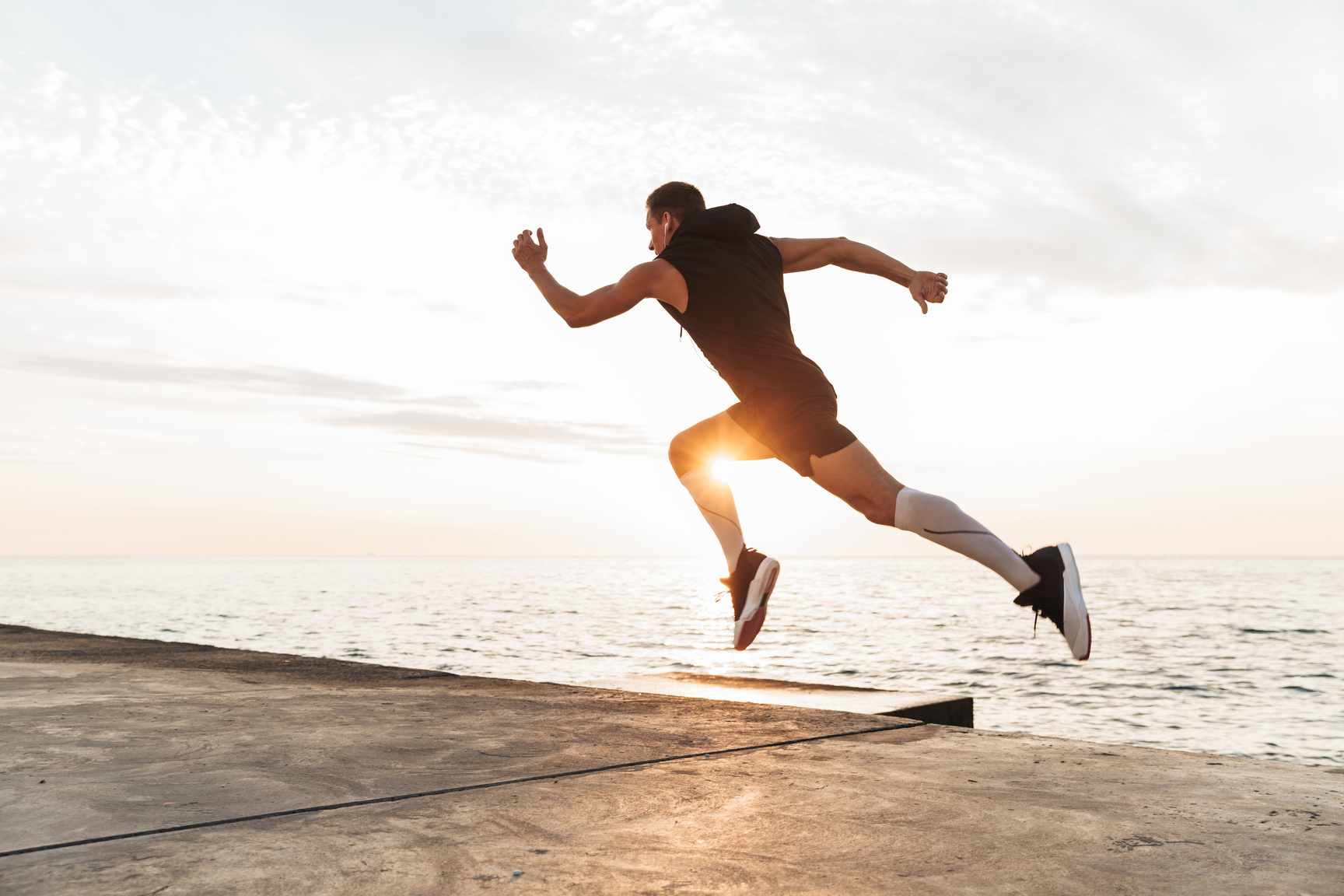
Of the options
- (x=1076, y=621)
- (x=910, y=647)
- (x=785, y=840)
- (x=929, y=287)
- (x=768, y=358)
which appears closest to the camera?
(x=785, y=840)

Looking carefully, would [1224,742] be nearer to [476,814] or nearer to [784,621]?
[476,814]

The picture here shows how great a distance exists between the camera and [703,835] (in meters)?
2.84

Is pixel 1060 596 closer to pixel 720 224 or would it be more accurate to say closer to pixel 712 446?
pixel 712 446

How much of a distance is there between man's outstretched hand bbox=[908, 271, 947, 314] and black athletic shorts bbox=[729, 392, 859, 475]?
0.73 metres

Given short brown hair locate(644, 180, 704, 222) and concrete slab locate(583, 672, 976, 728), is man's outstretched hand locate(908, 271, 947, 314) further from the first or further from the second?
concrete slab locate(583, 672, 976, 728)

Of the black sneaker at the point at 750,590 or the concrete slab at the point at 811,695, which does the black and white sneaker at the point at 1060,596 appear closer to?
the black sneaker at the point at 750,590

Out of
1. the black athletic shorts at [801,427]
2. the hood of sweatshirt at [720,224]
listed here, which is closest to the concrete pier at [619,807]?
the black athletic shorts at [801,427]

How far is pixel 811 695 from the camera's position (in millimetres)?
6145

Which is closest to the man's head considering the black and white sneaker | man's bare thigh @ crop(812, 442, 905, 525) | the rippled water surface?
man's bare thigh @ crop(812, 442, 905, 525)

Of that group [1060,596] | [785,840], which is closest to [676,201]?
[1060,596]

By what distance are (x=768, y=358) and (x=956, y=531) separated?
89cm

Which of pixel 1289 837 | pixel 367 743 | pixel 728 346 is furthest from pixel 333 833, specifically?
pixel 1289 837

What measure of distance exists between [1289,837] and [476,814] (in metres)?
2.42

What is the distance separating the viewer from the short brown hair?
394 centimetres
